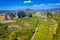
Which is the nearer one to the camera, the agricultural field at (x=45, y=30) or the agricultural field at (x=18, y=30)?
the agricultural field at (x=18, y=30)

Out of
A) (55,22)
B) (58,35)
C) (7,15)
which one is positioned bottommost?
(58,35)

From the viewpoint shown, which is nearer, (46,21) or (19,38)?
(19,38)

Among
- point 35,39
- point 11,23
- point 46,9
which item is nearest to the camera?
point 35,39

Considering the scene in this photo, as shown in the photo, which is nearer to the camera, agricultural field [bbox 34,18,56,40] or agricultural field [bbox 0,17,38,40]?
agricultural field [bbox 0,17,38,40]

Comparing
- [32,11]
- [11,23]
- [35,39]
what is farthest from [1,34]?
[32,11]

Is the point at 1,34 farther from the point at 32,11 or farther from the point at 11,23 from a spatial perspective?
the point at 32,11

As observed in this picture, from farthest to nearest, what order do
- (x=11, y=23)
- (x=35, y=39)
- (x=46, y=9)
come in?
(x=46, y=9)
(x=11, y=23)
(x=35, y=39)

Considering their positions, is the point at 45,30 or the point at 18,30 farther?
the point at 45,30

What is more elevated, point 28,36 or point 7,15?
Result: point 7,15

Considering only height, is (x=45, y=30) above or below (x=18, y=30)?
below

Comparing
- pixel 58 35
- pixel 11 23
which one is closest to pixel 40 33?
pixel 58 35
